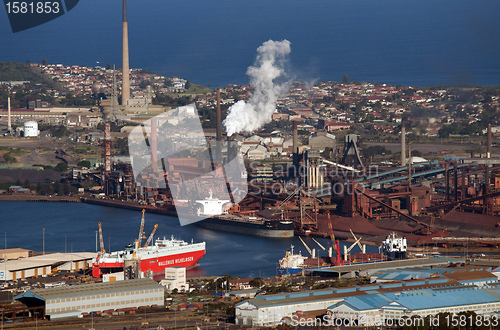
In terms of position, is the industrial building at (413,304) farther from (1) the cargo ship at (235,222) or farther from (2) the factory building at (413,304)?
(1) the cargo ship at (235,222)

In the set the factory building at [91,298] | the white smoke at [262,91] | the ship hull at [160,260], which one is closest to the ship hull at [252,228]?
the ship hull at [160,260]

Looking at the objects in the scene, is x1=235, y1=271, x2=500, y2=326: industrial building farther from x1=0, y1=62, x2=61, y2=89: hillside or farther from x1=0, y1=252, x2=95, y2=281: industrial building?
x1=0, y1=62, x2=61, y2=89: hillside

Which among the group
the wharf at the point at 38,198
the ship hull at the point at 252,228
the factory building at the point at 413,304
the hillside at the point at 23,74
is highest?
the hillside at the point at 23,74

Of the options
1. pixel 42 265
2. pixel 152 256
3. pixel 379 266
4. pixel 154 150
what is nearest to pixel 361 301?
pixel 379 266

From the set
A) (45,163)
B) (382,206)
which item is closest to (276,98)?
(45,163)

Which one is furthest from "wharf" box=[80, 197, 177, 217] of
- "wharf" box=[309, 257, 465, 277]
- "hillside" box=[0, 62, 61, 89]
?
"hillside" box=[0, 62, 61, 89]

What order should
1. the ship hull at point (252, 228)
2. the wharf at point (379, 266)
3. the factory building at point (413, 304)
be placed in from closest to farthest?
the factory building at point (413, 304)
the wharf at point (379, 266)
the ship hull at point (252, 228)

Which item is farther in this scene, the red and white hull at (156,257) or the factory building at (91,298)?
the red and white hull at (156,257)

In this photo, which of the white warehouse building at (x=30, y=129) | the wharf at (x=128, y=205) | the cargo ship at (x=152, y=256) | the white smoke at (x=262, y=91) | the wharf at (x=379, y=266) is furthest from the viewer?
the white warehouse building at (x=30, y=129)
